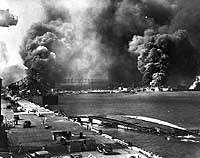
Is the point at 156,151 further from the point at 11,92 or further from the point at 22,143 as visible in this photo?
the point at 11,92

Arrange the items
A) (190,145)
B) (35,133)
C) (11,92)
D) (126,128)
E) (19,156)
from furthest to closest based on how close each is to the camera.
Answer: (11,92), (126,128), (190,145), (35,133), (19,156)

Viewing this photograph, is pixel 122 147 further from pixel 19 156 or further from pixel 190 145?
pixel 190 145

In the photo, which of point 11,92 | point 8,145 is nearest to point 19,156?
point 8,145

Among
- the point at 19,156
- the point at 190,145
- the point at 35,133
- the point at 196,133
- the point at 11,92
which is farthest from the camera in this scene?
the point at 11,92

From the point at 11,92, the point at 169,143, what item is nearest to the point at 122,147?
the point at 169,143

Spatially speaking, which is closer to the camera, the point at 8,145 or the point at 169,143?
the point at 8,145

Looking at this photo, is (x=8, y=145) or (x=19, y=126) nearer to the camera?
(x=8, y=145)

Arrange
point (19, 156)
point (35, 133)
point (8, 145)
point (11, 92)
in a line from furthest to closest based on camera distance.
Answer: point (11, 92) → point (35, 133) → point (8, 145) → point (19, 156)

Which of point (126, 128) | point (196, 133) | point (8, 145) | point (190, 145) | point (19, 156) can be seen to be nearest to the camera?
point (19, 156)
